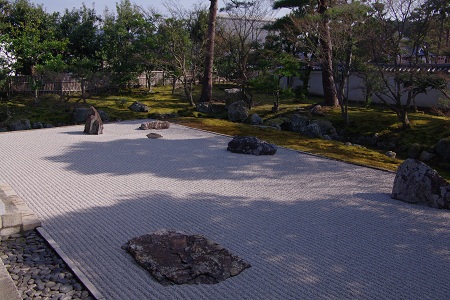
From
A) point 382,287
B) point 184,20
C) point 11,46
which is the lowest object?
point 382,287

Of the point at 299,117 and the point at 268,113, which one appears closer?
the point at 299,117

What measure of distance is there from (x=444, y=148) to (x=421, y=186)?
18.4 feet

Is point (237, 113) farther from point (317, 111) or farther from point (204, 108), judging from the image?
point (317, 111)

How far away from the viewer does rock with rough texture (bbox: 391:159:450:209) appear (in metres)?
6.53

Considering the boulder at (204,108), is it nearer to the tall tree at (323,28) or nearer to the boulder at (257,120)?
the boulder at (257,120)

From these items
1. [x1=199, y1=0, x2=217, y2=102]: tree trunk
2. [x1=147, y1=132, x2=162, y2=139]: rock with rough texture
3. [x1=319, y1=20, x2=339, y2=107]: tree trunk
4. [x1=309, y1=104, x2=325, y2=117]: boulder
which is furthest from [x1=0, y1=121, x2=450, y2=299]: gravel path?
[x1=199, y1=0, x2=217, y2=102]: tree trunk

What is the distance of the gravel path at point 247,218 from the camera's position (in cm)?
400

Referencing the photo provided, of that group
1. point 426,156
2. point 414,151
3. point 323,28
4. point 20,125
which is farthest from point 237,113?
point 20,125

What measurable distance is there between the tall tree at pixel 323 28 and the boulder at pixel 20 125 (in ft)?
34.6

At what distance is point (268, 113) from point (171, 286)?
1387cm

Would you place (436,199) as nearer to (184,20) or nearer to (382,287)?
(382,287)

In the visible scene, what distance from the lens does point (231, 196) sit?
6688mm

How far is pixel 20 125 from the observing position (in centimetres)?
1401

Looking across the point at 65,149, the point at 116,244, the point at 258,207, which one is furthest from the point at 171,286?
the point at 65,149
